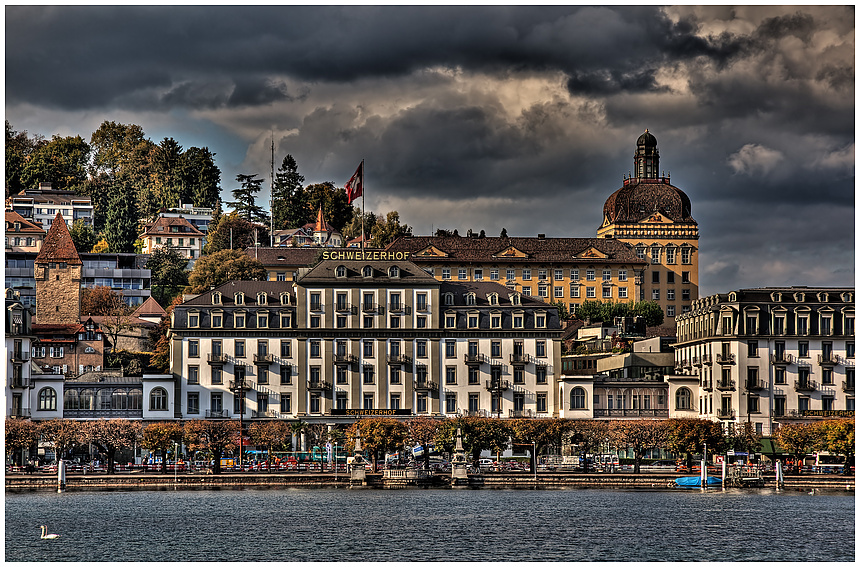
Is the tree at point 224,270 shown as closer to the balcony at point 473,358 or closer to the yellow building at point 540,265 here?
the yellow building at point 540,265

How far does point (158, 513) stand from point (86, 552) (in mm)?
15214

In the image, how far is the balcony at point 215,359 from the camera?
129m

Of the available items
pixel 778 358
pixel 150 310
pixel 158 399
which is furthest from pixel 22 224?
pixel 778 358

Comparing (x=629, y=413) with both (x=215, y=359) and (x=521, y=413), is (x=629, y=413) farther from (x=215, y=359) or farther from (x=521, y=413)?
(x=215, y=359)

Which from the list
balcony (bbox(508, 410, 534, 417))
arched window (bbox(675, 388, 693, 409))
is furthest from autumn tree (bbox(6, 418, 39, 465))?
arched window (bbox(675, 388, 693, 409))

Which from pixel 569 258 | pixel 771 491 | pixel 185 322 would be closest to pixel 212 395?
pixel 185 322

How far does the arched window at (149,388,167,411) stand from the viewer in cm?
12750

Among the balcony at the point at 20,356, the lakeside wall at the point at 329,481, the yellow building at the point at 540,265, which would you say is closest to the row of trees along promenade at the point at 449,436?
the lakeside wall at the point at 329,481

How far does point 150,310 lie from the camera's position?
173 m

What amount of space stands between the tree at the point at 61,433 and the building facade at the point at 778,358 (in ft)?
169

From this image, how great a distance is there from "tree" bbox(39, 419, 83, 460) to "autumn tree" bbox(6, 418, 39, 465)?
942mm

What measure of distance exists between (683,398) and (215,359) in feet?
135

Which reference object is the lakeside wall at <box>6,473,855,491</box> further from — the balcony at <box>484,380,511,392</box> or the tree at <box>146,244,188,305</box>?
the tree at <box>146,244,188,305</box>

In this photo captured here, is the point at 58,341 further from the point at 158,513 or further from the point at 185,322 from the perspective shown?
the point at 158,513
